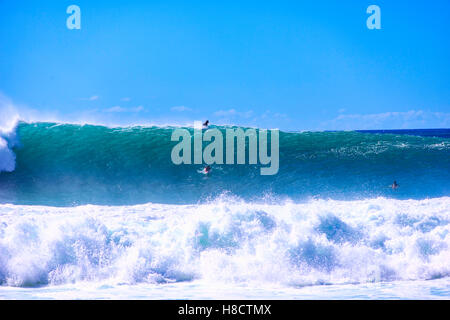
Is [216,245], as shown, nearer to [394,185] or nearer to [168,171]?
[168,171]

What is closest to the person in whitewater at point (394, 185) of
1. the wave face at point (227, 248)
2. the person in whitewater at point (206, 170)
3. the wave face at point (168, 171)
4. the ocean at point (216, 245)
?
the wave face at point (168, 171)

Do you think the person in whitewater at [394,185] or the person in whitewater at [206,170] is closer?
the person in whitewater at [394,185]

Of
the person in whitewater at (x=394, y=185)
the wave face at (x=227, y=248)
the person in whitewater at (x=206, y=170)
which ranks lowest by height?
the wave face at (x=227, y=248)

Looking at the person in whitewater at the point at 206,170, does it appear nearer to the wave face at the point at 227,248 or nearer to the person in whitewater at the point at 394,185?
the person in whitewater at the point at 394,185

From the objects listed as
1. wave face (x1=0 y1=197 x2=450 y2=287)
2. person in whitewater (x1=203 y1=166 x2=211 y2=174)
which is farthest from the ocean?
person in whitewater (x1=203 y1=166 x2=211 y2=174)

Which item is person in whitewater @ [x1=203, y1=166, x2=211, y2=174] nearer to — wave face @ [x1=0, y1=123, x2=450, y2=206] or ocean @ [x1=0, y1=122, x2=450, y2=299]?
wave face @ [x1=0, y1=123, x2=450, y2=206]

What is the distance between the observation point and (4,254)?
630 centimetres

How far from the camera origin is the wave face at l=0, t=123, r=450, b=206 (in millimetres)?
11734

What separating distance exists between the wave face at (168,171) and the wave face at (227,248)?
380cm

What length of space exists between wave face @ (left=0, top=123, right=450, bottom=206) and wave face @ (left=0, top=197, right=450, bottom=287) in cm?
380

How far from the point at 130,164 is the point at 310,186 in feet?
16.6

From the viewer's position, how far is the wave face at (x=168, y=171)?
1173 cm
